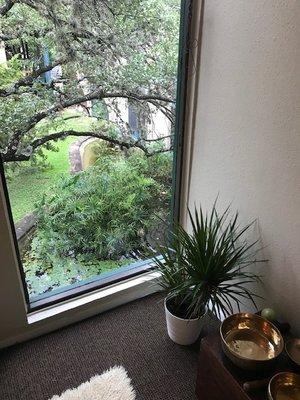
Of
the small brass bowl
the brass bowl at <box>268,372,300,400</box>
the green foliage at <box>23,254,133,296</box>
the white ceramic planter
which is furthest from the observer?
the green foliage at <box>23,254,133,296</box>

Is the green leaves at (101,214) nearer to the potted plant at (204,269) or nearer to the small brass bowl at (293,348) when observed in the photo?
the potted plant at (204,269)

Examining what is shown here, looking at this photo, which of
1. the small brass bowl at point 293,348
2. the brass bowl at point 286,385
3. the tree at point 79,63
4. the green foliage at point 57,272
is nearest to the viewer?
the brass bowl at point 286,385

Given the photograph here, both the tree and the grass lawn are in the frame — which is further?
the grass lawn

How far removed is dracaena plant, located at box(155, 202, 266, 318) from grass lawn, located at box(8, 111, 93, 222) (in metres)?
0.64

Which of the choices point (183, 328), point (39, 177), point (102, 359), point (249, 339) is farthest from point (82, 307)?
point (249, 339)

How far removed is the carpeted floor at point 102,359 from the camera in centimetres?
142

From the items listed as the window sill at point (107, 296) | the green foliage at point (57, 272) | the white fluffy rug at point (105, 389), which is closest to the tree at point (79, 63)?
the green foliage at point (57, 272)

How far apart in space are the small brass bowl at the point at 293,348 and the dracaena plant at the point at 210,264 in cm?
26

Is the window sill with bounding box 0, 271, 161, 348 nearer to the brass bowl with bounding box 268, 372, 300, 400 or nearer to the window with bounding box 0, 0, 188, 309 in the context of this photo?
the window with bounding box 0, 0, 188, 309

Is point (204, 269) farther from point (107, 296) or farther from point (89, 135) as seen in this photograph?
point (89, 135)

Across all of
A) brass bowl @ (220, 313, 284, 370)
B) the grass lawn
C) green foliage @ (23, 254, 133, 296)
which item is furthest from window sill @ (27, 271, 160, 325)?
brass bowl @ (220, 313, 284, 370)

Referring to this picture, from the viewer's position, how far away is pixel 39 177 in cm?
149

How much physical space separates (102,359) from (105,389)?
0.50 feet

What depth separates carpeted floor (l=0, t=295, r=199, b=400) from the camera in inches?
56.1
